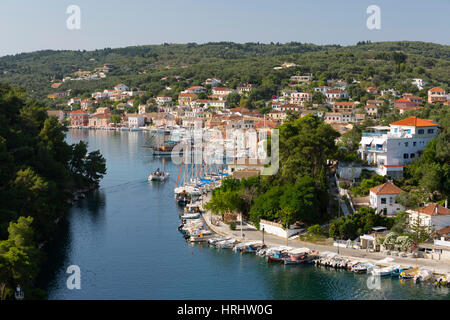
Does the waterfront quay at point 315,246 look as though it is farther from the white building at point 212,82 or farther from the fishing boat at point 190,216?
the white building at point 212,82

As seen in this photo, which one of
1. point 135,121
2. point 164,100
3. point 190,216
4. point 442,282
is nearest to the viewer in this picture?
point 442,282

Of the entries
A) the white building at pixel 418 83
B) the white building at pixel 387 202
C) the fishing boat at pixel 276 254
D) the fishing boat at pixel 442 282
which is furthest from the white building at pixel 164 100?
the fishing boat at pixel 442 282

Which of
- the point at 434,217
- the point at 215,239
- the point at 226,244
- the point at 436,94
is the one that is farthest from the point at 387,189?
the point at 436,94

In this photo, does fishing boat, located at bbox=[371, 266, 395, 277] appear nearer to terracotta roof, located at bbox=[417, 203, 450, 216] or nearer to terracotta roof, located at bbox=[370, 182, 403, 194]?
terracotta roof, located at bbox=[417, 203, 450, 216]

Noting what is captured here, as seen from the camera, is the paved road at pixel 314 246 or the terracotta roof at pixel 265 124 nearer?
the paved road at pixel 314 246

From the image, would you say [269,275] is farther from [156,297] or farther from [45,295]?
[45,295]

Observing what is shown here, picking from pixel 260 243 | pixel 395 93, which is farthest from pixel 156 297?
pixel 395 93

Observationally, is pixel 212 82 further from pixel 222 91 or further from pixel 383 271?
pixel 383 271
